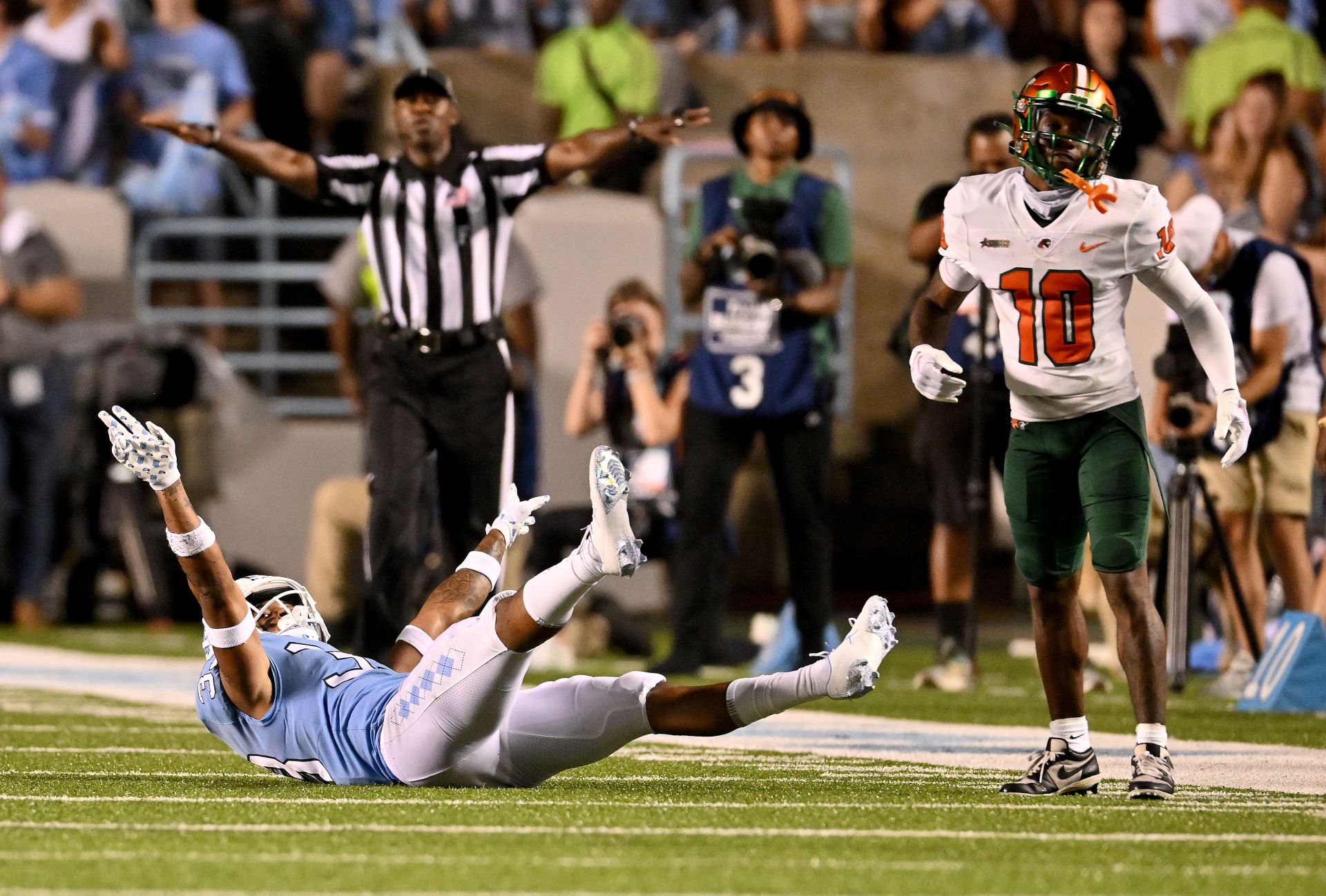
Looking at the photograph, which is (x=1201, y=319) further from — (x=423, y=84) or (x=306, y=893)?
(x=423, y=84)

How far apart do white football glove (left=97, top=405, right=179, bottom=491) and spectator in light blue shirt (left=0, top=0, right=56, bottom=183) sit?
28.8 ft

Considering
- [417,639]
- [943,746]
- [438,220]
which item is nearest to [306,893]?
[417,639]

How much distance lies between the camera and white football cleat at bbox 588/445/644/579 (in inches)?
188

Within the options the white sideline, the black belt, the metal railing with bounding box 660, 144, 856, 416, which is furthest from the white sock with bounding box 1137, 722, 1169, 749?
the metal railing with bounding box 660, 144, 856, 416

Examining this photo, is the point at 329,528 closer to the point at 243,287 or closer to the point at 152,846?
the point at 243,287

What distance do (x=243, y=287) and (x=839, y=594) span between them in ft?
13.3

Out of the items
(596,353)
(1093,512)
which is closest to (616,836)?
(1093,512)

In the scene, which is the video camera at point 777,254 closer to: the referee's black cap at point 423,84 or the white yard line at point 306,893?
the referee's black cap at point 423,84

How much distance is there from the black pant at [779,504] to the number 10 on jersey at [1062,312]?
3474 mm

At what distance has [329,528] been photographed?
11070 millimetres

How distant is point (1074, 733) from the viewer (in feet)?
18.2

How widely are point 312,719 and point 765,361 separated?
3.96 metres

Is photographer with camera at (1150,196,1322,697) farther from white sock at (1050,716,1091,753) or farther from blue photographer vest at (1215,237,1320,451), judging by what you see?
white sock at (1050,716,1091,753)

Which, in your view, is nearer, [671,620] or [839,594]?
[671,620]
